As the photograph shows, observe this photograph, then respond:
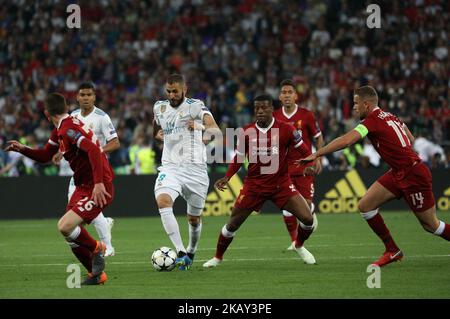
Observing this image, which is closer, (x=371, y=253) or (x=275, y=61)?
(x=371, y=253)

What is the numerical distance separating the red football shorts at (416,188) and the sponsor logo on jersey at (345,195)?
1188cm

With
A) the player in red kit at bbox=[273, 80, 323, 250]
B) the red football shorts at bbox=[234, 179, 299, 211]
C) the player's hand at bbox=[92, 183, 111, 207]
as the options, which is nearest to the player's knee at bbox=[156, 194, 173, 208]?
the red football shorts at bbox=[234, 179, 299, 211]

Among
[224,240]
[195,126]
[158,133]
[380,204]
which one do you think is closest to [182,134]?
[158,133]

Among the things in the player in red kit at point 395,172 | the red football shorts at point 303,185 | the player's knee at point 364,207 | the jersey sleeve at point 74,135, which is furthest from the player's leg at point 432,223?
the jersey sleeve at point 74,135

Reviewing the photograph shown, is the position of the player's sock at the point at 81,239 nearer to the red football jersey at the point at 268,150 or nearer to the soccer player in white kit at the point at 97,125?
the red football jersey at the point at 268,150

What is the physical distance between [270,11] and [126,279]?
21.5 meters

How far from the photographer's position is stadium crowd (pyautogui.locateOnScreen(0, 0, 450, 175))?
1109 inches

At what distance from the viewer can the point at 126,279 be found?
11.6 metres

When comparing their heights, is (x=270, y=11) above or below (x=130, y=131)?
above

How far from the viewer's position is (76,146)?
1112cm

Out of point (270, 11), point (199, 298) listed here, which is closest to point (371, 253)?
point (199, 298)

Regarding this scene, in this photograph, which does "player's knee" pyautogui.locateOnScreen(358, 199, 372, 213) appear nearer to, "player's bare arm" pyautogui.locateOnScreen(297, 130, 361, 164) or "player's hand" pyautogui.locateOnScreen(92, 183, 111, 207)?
"player's bare arm" pyautogui.locateOnScreen(297, 130, 361, 164)
